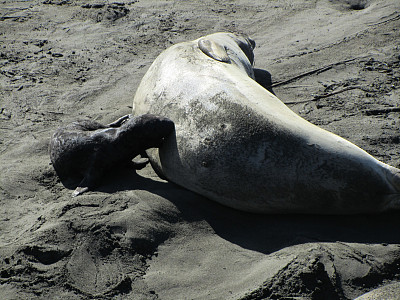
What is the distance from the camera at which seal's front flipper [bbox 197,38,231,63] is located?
15.4 ft

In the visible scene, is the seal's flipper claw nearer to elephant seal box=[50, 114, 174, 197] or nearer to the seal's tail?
elephant seal box=[50, 114, 174, 197]

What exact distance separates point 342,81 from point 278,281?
327cm

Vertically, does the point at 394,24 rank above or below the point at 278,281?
above

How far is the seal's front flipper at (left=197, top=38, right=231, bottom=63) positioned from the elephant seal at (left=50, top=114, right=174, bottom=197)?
1069 millimetres

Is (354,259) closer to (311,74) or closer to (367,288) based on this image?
Answer: (367,288)

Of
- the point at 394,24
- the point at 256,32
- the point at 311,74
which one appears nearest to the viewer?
the point at 311,74

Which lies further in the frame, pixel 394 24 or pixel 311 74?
pixel 394 24

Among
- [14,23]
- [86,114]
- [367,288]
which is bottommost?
[367,288]

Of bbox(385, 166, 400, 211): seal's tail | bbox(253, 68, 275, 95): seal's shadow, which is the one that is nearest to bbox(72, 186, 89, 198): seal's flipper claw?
bbox(385, 166, 400, 211): seal's tail

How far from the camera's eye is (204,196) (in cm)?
379

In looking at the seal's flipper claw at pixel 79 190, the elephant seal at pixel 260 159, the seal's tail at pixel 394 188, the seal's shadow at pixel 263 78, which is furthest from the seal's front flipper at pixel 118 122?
the seal's tail at pixel 394 188

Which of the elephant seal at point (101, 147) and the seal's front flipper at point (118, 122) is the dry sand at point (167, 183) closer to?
the elephant seal at point (101, 147)

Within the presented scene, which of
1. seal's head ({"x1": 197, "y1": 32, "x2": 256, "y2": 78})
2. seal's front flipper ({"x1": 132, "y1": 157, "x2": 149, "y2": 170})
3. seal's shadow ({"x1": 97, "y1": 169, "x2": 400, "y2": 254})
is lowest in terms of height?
seal's shadow ({"x1": 97, "y1": 169, "x2": 400, "y2": 254})

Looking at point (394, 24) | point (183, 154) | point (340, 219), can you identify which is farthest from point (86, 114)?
point (394, 24)
